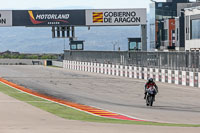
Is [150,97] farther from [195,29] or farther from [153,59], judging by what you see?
[195,29]

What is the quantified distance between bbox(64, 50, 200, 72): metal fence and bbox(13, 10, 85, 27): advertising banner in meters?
8.93

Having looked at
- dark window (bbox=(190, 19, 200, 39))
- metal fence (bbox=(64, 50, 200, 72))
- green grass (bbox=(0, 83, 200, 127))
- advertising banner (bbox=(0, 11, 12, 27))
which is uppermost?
advertising banner (bbox=(0, 11, 12, 27))

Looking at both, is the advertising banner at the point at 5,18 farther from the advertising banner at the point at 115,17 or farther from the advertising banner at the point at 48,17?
the advertising banner at the point at 115,17

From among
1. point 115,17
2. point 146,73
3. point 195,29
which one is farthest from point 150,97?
point 195,29

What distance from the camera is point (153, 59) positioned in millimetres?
41031

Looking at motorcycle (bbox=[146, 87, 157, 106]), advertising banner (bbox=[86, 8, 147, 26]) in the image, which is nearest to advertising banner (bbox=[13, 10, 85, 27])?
advertising banner (bbox=[86, 8, 147, 26])

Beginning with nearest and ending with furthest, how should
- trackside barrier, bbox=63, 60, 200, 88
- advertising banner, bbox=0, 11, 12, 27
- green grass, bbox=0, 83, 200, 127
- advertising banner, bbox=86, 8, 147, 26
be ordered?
green grass, bbox=0, 83, 200, 127
trackside barrier, bbox=63, 60, 200, 88
advertising banner, bbox=0, 11, 12, 27
advertising banner, bbox=86, 8, 147, 26

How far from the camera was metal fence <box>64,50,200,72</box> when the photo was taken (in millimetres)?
34688

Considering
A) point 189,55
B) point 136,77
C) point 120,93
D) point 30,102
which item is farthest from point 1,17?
point 30,102

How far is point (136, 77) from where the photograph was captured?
145 ft

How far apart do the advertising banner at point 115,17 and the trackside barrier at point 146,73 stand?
24.1 feet

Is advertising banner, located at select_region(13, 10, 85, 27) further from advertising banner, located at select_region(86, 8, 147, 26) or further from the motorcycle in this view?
the motorcycle

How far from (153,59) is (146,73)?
4.66 ft

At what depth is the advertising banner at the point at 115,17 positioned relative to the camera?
2680 inches
